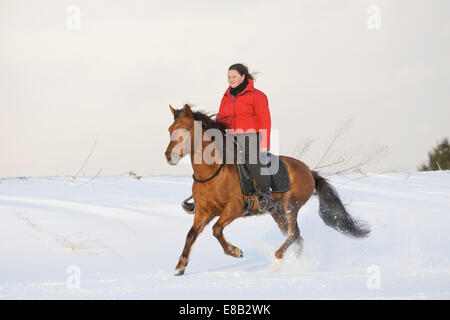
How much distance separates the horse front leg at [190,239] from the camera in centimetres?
575

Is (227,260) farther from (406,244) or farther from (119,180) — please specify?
(119,180)

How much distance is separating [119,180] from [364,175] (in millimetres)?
5617

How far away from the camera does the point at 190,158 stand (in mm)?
5797

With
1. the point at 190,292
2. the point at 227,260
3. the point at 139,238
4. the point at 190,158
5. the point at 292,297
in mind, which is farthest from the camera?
the point at 139,238

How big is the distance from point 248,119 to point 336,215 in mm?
2373

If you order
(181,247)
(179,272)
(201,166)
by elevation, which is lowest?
(181,247)

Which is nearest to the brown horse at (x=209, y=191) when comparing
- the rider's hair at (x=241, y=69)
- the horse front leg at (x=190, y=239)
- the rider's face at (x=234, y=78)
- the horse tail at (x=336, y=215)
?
the horse front leg at (x=190, y=239)

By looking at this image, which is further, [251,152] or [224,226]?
[251,152]

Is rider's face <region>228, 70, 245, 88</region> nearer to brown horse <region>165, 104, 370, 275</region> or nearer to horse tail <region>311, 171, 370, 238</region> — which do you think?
brown horse <region>165, 104, 370, 275</region>

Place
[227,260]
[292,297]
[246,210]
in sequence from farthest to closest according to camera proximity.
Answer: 1. [227,260]
2. [246,210]
3. [292,297]

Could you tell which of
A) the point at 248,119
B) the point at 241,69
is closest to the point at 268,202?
the point at 248,119

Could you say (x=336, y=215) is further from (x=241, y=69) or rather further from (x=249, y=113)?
(x=241, y=69)

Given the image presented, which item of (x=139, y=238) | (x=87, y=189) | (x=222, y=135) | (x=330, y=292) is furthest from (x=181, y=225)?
(x=330, y=292)

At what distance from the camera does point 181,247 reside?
7703 mm
